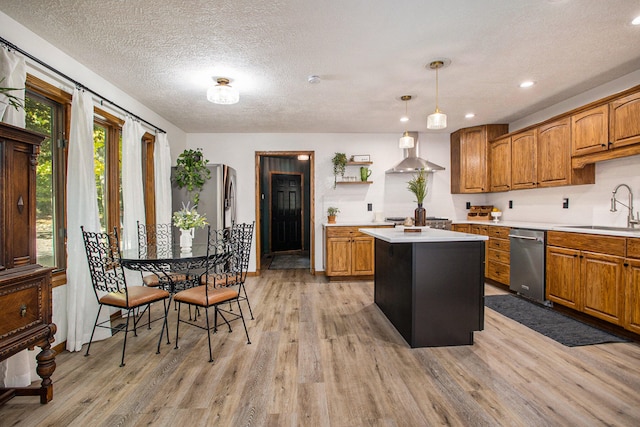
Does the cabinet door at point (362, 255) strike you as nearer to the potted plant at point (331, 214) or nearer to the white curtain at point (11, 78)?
the potted plant at point (331, 214)

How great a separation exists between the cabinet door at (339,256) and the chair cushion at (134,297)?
2.72 m

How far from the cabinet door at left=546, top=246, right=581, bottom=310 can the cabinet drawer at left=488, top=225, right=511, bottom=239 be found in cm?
67

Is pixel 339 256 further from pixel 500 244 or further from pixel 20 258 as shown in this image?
pixel 20 258

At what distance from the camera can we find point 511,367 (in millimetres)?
2244

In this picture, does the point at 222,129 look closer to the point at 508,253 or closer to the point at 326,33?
the point at 326,33

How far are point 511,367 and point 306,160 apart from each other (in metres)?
6.78

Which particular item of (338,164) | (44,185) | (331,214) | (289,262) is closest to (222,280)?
(44,185)

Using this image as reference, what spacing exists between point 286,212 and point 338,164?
305 centimetres

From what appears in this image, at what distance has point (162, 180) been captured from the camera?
4.13m

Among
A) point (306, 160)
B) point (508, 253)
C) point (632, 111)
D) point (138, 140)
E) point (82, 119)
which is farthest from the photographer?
point (306, 160)

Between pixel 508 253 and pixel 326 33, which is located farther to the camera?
pixel 508 253

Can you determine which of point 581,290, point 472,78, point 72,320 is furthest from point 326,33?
point 581,290

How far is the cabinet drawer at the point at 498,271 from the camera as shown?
13.7 feet

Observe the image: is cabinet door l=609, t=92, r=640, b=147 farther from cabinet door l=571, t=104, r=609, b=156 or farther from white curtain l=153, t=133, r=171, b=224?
white curtain l=153, t=133, r=171, b=224
